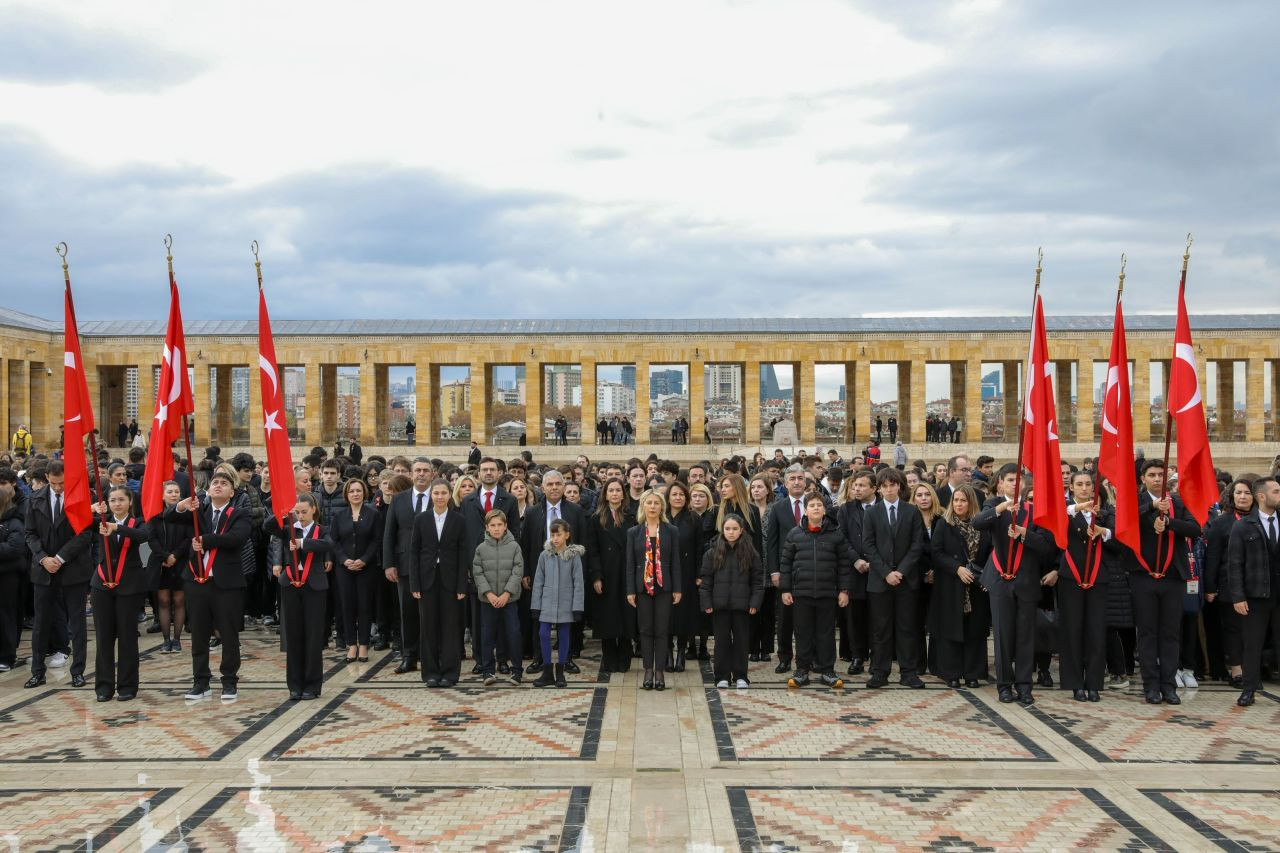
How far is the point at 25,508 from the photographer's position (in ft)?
32.5

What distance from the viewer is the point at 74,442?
897 centimetres

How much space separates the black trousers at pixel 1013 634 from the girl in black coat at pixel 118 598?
754cm

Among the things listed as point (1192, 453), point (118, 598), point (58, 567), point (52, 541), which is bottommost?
point (118, 598)

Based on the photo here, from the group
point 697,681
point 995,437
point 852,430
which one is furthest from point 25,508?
point 995,437

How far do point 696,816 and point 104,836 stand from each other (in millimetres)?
3366

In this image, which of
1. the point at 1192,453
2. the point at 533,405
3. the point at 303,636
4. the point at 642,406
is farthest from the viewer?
the point at 642,406

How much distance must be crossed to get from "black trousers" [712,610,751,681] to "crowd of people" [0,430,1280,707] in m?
0.02

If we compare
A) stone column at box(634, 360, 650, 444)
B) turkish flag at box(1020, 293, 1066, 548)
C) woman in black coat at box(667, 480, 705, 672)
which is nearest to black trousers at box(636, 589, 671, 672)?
woman in black coat at box(667, 480, 705, 672)

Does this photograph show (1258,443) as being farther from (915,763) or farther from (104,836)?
(104,836)

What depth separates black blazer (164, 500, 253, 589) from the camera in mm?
8883

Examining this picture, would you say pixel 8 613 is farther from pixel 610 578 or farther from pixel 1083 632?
pixel 1083 632

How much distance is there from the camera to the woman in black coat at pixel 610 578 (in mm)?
9852

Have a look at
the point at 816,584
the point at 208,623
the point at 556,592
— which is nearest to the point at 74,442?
the point at 208,623

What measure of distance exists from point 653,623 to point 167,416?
470 cm
